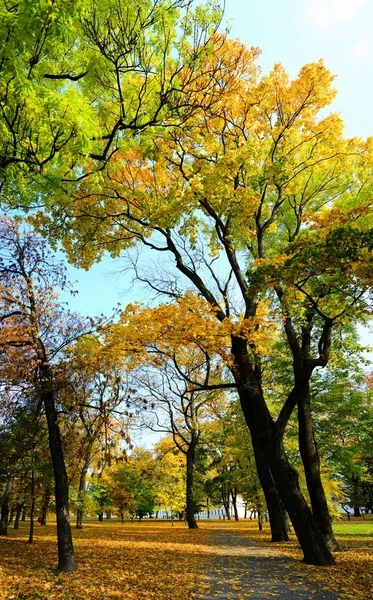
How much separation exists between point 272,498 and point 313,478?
5.93ft

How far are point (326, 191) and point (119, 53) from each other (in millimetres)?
7882

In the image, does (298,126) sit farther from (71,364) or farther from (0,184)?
(71,364)

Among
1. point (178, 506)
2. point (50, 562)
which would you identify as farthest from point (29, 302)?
point (178, 506)

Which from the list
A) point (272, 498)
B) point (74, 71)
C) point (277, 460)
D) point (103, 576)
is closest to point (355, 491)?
point (272, 498)

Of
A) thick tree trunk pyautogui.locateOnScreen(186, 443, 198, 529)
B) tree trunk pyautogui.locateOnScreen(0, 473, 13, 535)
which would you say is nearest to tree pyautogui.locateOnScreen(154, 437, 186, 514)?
thick tree trunk pyautogui.locateOnScreen(186, 443, 198, 529)

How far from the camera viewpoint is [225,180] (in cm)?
854

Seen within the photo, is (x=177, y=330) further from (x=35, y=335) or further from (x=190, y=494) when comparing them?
(x=190, y=494)

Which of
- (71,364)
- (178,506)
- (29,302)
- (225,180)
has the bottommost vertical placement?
(178,506)

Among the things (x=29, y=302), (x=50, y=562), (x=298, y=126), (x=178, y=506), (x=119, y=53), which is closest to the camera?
(x=119, y=53)

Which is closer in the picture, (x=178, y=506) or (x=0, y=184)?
(x=0, y=184)

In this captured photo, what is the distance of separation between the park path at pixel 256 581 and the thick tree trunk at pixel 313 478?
4.88ft

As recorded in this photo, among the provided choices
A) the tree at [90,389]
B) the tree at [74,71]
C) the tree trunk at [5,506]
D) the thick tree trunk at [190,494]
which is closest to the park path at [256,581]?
the tree at [90,389]

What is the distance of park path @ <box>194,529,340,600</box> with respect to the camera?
5.29m

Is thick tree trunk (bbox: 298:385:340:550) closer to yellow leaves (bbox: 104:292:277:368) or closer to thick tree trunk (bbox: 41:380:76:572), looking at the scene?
yellow leaves (bbox: 104:292:277:368)
